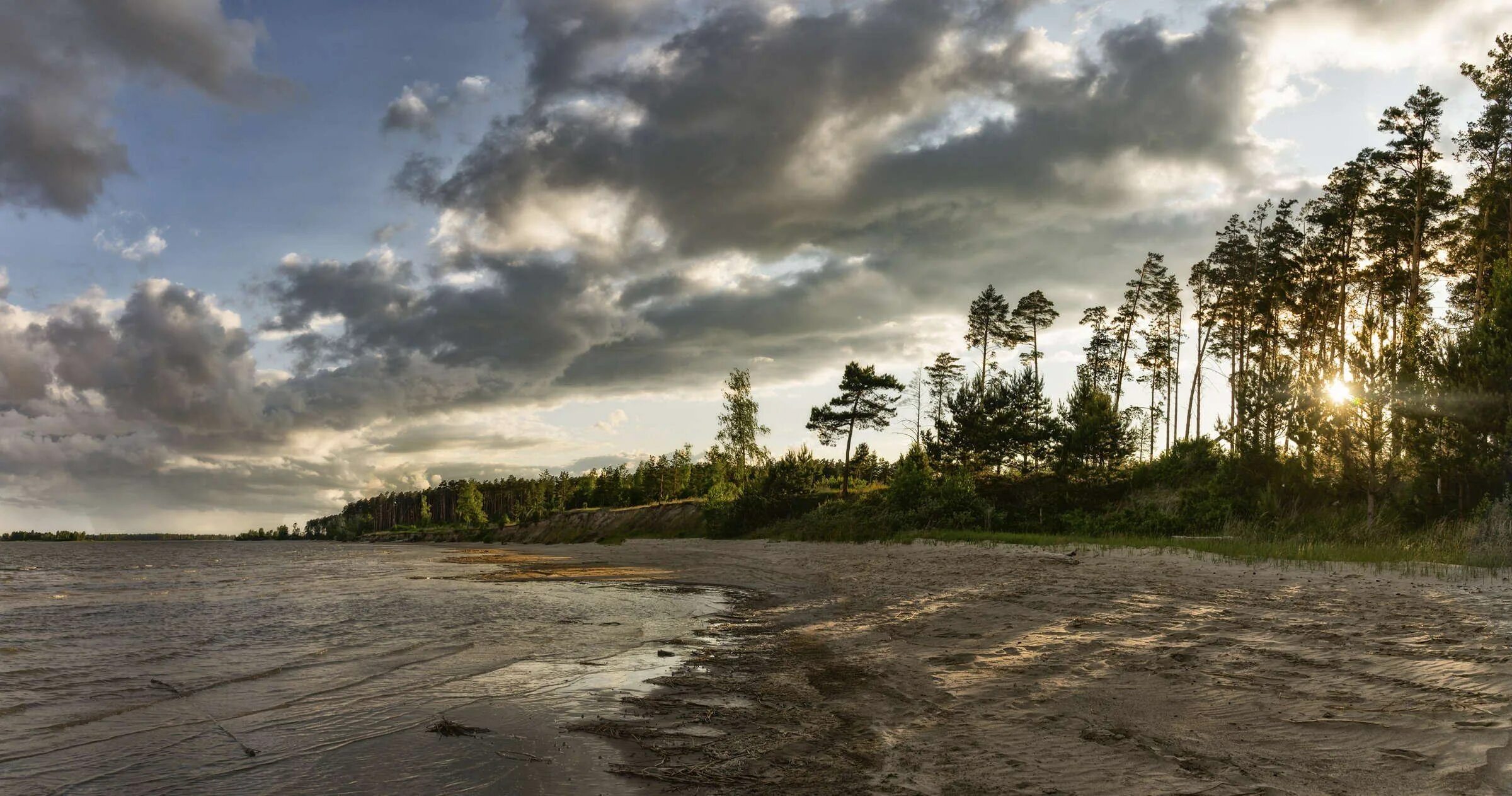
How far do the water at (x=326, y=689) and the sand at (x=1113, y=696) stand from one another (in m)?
0.99

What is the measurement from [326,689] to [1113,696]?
829 cm

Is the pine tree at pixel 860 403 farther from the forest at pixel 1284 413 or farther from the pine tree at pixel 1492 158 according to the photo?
the pine tree at pixel 1492 158

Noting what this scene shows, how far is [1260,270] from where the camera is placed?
164ft

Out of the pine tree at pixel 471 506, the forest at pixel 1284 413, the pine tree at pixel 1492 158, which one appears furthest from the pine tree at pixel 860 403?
the pine tree at pixel 471 506

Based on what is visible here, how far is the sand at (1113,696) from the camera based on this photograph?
190 inches

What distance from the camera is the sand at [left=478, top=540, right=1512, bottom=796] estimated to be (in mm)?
4816

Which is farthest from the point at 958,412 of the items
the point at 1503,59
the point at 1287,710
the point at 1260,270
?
the point at 1287,710

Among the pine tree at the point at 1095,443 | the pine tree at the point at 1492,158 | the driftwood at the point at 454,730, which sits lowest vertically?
the driftwood at the point at 454,730

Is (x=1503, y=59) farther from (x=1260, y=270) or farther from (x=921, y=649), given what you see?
(x=921, y=649)

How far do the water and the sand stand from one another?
0.99 metres

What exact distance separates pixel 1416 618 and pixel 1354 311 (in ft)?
158

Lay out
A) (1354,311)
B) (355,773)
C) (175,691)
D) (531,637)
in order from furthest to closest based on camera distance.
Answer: (1354,311)
(531,637)
(175,691)
(355,773)

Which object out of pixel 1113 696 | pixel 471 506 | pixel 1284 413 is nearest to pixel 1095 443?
pixel 1284 413

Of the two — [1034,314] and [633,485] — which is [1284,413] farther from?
[633,485]
